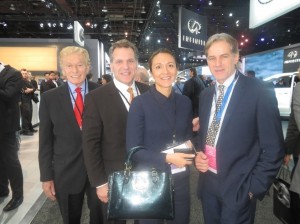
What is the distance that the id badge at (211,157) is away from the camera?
176 centimetres

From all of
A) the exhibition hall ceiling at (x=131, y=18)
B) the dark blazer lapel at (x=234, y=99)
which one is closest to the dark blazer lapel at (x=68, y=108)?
the dark blazer lapel at (x=234, y=99)

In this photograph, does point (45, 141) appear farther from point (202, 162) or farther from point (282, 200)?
point (282, 200)

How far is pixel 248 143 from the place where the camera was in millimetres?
1662

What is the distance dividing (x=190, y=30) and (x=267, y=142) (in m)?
6.11

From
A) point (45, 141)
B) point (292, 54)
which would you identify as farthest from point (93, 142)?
point (292, 54)

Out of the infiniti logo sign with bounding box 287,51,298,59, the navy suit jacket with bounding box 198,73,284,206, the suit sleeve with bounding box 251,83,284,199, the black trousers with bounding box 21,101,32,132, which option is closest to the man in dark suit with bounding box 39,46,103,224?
the navy suit jacket with bounding box 198,73,284,206

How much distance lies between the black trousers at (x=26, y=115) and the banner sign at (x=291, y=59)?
10319 millimetres

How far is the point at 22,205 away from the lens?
142 inches

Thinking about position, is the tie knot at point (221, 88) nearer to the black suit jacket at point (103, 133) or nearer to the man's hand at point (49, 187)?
the black suit jacket at point (103, 133)

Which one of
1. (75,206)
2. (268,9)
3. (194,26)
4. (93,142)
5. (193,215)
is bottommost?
(193,215)

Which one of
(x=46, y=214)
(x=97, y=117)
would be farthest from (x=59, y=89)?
(x=46, y=214)

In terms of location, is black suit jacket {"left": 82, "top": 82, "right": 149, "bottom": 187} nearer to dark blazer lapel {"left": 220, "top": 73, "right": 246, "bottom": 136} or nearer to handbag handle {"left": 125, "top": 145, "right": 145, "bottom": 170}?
handbag handle {"left": 125, "top": 145, "right": 145, "bottom": 170}

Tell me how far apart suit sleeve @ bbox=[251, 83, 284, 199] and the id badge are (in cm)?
24

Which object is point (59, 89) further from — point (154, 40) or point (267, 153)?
point (154, 40)
